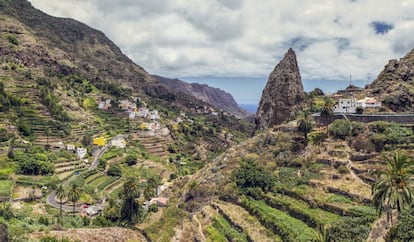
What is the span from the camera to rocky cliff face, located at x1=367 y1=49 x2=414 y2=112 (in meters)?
68.6

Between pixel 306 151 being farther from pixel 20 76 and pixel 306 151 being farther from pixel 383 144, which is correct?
pixel 20 76

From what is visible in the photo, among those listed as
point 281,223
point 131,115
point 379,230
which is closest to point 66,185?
point 281,223

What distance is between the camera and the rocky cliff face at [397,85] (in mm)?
68562

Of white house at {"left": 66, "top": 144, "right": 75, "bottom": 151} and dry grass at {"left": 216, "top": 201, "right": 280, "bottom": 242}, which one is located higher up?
white house at {"left": 66, "top": 144, "right": 75, "bottom": 151}

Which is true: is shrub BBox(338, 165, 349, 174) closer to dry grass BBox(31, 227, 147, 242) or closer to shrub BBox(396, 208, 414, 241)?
shrub BBox(396, 208, 414, 241)

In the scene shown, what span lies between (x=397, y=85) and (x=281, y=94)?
2693 cm

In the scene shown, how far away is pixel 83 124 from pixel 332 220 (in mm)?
99385

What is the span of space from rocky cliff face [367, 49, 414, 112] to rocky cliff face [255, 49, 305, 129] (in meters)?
17.2

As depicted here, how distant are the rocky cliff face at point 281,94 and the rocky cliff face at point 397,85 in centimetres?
1723

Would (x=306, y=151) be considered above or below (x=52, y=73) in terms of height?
below

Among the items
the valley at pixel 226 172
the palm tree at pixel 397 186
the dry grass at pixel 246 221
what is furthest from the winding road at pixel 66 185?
the palm tree at pixel 397 186

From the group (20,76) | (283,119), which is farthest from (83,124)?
(283,119)

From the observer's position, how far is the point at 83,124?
124438mm

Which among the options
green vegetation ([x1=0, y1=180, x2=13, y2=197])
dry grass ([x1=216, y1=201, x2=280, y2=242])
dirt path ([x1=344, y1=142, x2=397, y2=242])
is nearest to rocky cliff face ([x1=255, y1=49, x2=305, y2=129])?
dry grass ([x1=216, y1=201, x2=280, y2=242])
